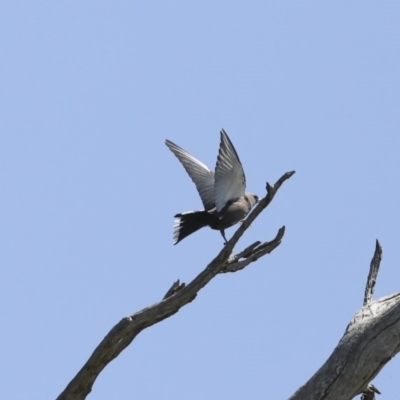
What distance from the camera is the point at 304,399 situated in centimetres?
775

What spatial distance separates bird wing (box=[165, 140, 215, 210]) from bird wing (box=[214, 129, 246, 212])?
0.14 meters

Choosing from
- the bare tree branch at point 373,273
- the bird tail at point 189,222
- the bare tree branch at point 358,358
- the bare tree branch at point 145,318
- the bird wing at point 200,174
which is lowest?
the bare tree branch at point 358,358

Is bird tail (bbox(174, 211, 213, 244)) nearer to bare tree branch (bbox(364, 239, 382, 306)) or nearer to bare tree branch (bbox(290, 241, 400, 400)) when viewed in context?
bare tree branch (bbox(364, 239, 382, 306))

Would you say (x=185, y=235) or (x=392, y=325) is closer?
(x=392, y=325)

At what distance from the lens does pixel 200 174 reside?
36.4 feet

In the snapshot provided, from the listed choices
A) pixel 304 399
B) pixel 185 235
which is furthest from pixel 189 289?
pixel 185 235

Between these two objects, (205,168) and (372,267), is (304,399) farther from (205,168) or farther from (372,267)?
(205,168)

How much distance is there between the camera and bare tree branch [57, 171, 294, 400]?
24.8 ft

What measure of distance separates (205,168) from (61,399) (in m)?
4.08

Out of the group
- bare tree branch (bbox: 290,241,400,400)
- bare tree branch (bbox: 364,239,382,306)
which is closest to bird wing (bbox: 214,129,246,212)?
bare tree branch (bbox: 364,239,382,306)

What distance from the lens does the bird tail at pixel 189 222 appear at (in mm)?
10312

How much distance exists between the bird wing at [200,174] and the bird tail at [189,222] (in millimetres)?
150

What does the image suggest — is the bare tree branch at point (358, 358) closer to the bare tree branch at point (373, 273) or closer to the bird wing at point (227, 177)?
the bare tree branch at point (373, 273)

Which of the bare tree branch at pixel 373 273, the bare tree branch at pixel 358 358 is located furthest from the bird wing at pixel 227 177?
the bare tree branch at pixel 358 358
